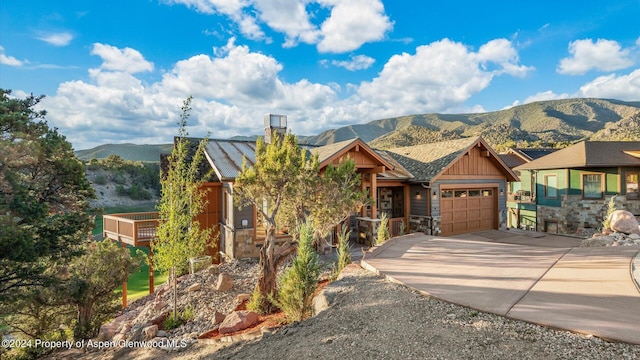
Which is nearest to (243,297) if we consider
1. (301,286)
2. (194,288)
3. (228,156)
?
(194,288)

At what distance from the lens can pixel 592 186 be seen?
1633 centimetres

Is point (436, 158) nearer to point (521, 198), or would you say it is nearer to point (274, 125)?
point (274, 125)

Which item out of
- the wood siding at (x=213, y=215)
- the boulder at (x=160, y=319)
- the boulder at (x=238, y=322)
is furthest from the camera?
the wood siding at (x=213, y=215)

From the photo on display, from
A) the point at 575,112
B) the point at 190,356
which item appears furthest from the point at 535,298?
the point at 575,112

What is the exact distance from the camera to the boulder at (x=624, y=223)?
926cm

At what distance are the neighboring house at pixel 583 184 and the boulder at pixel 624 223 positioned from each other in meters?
6.62

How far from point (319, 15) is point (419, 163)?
8322 millimetres

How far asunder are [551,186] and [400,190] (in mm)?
9718

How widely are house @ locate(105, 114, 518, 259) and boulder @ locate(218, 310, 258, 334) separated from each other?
16.2 ft

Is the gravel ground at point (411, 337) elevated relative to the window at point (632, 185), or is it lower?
lower

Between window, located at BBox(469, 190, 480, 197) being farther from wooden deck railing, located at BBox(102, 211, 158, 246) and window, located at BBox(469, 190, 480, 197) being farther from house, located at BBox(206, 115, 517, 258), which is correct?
wooden deck railing, located at BBox(102, 211, 158, 246)

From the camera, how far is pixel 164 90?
14.8 metres

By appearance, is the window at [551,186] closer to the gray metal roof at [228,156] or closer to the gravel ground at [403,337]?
the gray metal roof at [228,156]

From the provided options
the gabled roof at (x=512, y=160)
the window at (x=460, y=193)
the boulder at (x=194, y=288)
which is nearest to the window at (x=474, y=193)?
the window at (x=460, y=193)
